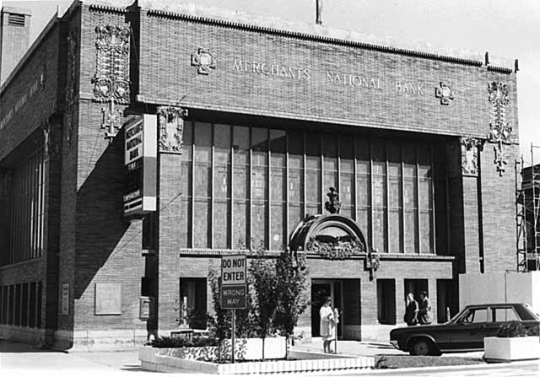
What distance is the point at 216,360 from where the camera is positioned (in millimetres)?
20734

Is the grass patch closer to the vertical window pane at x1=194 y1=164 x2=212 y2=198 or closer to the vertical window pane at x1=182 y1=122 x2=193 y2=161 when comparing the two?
the vertical window pane at x1=194 y1=164 x2=212 y2=198

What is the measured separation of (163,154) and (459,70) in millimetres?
14844

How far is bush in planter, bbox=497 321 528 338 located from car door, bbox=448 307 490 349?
2.93ft

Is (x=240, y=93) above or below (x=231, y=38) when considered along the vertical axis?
below

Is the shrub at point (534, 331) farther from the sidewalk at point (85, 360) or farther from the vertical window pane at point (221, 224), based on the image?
the vertical window pane at point (221, 224)

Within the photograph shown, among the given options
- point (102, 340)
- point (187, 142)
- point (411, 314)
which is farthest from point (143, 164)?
point (411, 314)

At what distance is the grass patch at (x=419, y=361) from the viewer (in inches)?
851

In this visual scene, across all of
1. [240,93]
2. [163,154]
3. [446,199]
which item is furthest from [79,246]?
[446,199]

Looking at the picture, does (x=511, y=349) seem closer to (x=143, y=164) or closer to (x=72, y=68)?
(x=143, y=164)

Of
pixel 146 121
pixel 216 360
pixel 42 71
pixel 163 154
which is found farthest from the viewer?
pixel 42 71

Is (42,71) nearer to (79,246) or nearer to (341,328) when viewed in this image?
(79,246)

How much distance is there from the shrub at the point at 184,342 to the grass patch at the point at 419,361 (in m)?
4.37

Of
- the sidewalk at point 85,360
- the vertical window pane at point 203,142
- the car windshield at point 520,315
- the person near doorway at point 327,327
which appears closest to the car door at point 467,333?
the car windshield at point 520,315

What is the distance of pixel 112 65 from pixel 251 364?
593 inches
